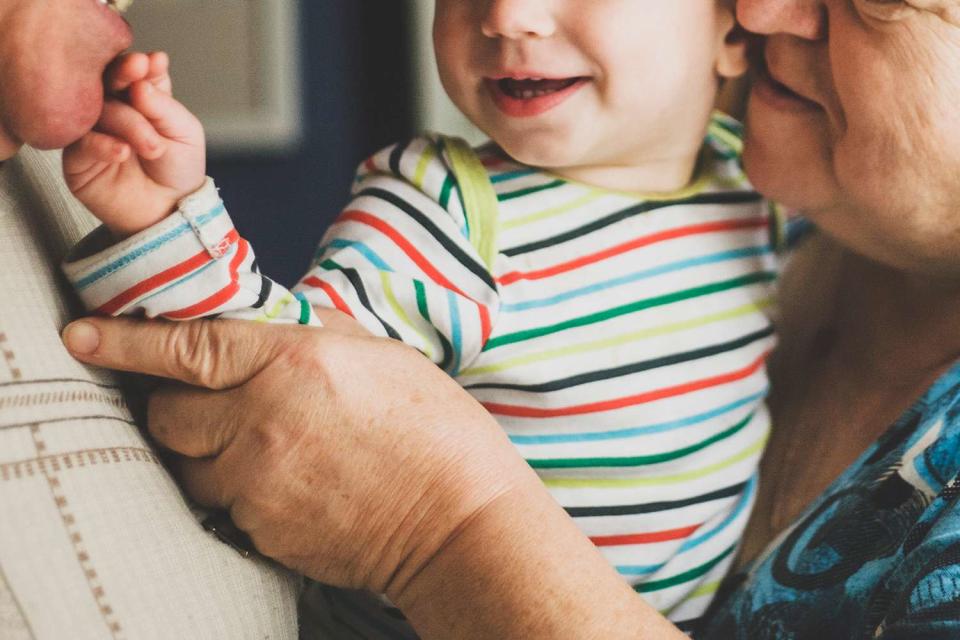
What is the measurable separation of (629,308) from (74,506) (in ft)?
1.84

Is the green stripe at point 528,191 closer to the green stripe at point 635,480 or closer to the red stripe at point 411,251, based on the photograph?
the red stripe at point 411,251

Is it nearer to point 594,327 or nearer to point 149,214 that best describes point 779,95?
point 594,327

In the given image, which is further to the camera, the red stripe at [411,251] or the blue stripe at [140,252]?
the red stripe at [411,251]

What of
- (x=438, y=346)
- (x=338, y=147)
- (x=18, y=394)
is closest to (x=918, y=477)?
(x=438, y=346)

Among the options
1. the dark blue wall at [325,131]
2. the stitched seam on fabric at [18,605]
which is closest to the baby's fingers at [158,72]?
the stitched seam on fabric at [18,605]

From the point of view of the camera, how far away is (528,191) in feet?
3.18

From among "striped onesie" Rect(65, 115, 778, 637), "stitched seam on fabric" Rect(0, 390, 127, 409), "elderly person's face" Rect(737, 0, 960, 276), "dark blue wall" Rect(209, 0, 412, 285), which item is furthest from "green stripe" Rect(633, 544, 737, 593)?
"dark blue wall" Rect(209, 0, 412, 285)

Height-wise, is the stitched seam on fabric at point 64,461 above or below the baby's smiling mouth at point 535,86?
below

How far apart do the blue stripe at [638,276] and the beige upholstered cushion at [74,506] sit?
34 cm

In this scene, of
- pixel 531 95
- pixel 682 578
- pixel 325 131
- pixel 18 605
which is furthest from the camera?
pixel 325 131

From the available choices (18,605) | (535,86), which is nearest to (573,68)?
(535,86)

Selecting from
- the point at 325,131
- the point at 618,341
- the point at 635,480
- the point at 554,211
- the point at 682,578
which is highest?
the point at 554,211

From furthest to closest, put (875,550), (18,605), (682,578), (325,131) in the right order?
1. (325,131)
2. (682,578)
3. (875,550)
4. (18,605)

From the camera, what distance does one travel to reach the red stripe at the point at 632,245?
932 mm
